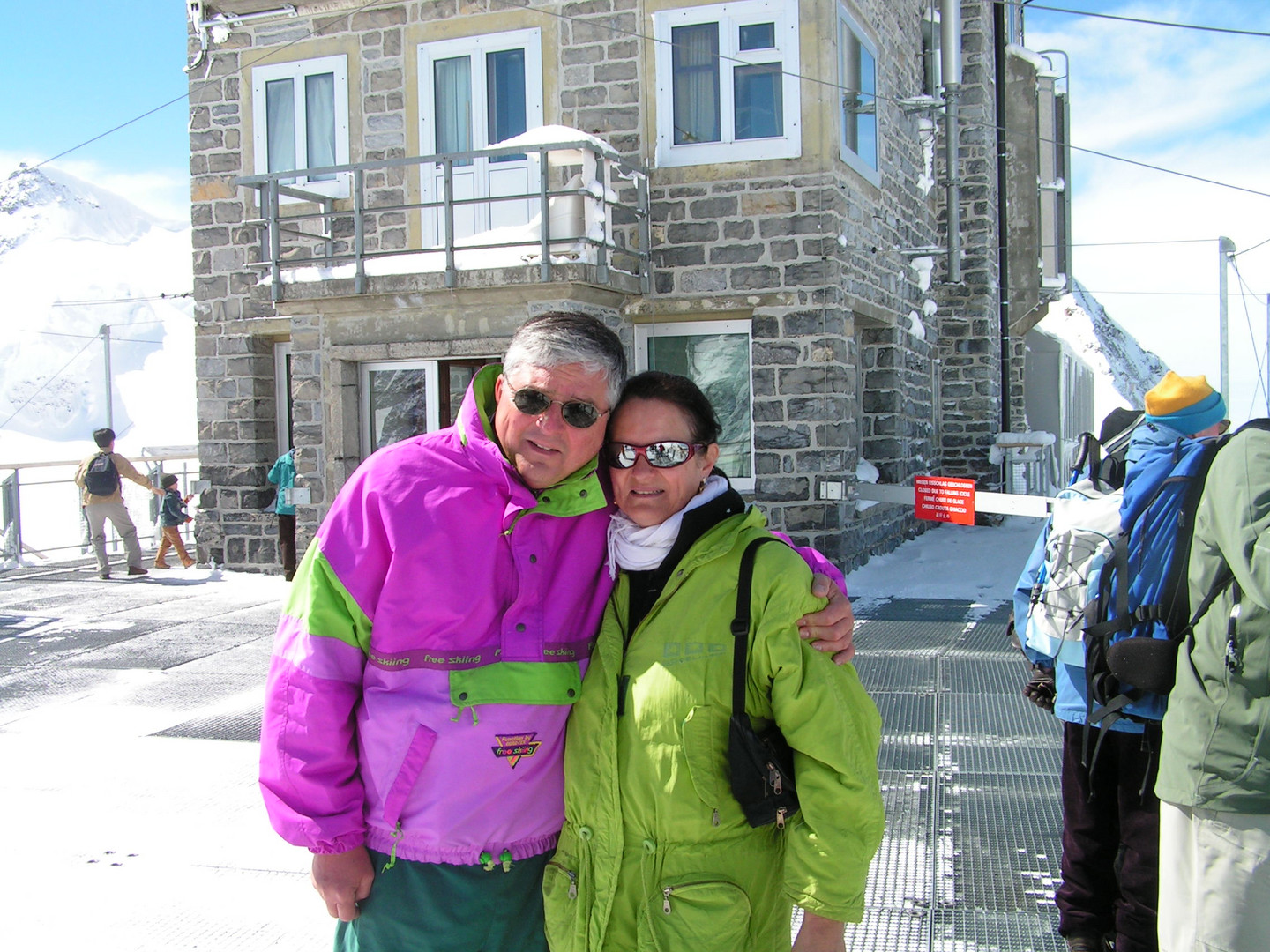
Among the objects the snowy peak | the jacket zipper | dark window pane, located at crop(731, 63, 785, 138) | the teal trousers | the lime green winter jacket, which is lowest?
the teal trousers

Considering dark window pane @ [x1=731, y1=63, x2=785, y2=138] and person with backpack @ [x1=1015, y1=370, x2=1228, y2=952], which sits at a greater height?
dark window pane @ [x1=731, y1=63, x2=785, y2=138]

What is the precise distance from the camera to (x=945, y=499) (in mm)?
7496

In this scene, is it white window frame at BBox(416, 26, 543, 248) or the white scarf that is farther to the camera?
white window frame at BBox(416, 26, 543, 248)

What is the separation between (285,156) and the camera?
34.4 ft

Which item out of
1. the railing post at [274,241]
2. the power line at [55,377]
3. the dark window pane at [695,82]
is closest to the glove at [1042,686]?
the dark window pane at [695,82]

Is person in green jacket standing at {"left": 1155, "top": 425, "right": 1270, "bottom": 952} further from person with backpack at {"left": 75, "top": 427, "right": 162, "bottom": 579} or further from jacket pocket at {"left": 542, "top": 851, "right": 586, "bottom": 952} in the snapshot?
person with backpack at {"left": 75, "top": 427, "right": 162, "bottom": 579}

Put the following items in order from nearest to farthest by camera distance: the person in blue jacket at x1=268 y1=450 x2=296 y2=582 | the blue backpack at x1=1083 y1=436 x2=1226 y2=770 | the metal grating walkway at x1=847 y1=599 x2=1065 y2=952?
1. the blue backpack at x1=1083 y1=436 x2=1226 y2=770
2. the metal grating walkway at x1=847 y1=599 x2=1065 y2=952
3. the person in blue jacket at x1=268 y1=450 x2=296 y2=582

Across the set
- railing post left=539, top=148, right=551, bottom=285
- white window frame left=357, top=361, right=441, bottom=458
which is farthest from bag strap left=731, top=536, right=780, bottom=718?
white window frame left=357, top=361, right=441, bottom=458

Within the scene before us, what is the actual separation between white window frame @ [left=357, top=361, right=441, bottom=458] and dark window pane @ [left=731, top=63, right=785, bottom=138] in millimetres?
3522

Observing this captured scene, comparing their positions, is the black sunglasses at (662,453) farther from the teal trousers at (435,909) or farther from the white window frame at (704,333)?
the white window frame at (704,333)

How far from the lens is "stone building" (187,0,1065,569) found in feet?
28.6

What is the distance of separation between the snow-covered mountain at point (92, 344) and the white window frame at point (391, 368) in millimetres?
97104

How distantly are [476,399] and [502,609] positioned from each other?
0.45m

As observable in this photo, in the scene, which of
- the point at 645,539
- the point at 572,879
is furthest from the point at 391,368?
the point at 572,879
